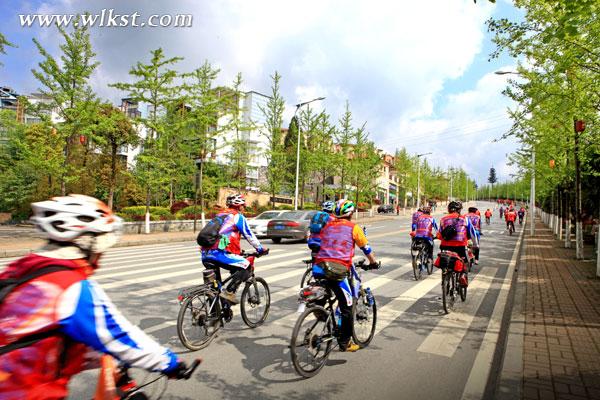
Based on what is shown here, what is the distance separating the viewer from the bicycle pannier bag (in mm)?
4336

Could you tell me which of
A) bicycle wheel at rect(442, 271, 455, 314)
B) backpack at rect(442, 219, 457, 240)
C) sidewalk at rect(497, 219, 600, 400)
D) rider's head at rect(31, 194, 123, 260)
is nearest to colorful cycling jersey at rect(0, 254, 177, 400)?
rider's head at rect(31, 194, 123, 260)

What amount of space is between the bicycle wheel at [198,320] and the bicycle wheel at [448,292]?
3.86 meters

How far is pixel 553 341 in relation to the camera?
5.21 metres

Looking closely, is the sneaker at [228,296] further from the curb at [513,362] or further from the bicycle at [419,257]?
the bicycle at [419,257]

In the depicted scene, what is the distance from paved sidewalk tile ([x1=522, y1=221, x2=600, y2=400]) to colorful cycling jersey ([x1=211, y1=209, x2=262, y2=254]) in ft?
11.6

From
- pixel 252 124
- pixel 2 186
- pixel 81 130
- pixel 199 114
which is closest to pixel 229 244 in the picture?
pixel 81 130

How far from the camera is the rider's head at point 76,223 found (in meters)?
1.87

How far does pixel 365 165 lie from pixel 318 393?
120ft

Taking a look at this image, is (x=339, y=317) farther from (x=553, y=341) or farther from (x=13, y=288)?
(x=13, y=288)

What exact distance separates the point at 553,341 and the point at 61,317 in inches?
225

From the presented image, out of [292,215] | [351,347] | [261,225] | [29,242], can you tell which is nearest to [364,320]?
[351,347]

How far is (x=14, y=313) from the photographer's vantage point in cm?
161

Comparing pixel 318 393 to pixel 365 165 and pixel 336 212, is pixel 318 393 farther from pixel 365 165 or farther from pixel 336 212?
pixel 365 165

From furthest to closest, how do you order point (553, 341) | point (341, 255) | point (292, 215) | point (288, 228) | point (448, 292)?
1. point (292, 215)
2. point (288, 228)
3. point (448, 292)
4. point (553, 341)
5. point (341, 255)
